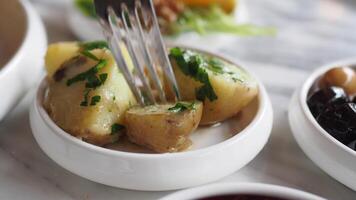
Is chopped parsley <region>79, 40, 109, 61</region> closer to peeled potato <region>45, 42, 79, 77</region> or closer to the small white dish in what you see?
peeled potato <region>45, 42, 79, 77</region>

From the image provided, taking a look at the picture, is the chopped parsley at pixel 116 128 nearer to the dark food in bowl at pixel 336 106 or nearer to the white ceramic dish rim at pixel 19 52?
the white ceramic dish rim at pixel 19 52

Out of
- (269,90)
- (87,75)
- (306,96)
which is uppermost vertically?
(87,75)

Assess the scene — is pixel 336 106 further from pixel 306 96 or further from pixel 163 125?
pixel 163 125

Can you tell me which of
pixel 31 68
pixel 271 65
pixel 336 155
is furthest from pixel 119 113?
pixel 271 65

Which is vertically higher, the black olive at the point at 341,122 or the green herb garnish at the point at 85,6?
the black olive at the point at 341,122

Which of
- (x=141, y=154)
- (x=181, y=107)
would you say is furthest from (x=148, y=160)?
(x=181, y=107)

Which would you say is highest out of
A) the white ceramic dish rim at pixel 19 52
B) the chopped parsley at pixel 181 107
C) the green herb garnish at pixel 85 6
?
the chopped parsley at pixel 181 107

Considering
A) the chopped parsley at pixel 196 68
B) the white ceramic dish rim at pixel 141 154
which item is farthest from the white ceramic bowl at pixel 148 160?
the chopped parsley at pixel 196 68
